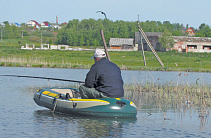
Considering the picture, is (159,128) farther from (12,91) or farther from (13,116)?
(12,91)

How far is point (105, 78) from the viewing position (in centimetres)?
1221

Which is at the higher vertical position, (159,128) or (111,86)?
(111,86)

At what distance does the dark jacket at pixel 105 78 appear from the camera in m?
12.2

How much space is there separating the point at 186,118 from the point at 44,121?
14.8 ft

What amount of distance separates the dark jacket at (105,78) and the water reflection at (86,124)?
0.87 m

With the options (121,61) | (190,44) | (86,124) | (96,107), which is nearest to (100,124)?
(86,124)

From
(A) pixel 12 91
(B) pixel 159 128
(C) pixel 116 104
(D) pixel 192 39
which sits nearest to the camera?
(B) pixel 159 128

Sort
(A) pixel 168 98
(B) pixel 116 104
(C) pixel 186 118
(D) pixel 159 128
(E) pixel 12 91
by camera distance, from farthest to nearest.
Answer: (E) pixel 12 91, (A) pixel 168 98, (C) pixel 186 118, (B) pixel 116 104, (D) pixel 159 128

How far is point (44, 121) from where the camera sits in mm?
12117

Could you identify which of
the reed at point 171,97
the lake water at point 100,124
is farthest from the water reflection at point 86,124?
the reed at point 171,97

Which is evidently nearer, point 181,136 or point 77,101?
point 181,136

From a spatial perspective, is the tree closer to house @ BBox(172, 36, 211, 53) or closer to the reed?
house @ BBox(172, 36, 211, 53)

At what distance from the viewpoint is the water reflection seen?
34.7 feet

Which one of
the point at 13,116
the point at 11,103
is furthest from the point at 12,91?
the point at 13,116
